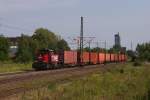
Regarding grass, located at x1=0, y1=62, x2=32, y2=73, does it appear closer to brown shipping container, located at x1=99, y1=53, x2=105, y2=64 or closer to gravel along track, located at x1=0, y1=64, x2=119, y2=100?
gravel along track, located at x1=0, y1=64, x2=119, y2=100

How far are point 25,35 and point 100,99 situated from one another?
374 feet

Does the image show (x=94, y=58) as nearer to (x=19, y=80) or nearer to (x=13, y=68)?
(x=13, y=68)

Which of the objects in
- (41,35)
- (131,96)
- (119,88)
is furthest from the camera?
(41,35)

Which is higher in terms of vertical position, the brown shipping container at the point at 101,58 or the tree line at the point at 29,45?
the tree line at the point at 29,45

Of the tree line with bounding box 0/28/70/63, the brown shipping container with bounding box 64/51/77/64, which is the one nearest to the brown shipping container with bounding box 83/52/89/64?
the brown shipping container with bounding box 64/51/77/64

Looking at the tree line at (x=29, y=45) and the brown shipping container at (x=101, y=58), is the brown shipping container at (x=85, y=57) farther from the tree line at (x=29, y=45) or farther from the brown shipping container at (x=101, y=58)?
the brown shipping container at (x=101, y=58)

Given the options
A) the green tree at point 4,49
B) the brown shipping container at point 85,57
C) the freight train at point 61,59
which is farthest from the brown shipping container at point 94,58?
the green tree at point 4,49

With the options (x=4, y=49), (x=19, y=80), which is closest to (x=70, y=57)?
(x=19, y=80)

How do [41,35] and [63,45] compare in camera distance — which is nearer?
[63,45]

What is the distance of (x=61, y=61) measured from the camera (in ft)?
194

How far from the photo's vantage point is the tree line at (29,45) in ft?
297

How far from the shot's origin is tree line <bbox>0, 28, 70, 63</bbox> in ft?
297

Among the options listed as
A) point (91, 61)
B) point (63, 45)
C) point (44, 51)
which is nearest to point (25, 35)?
point (63, 45)

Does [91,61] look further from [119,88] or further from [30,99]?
[30,99]
